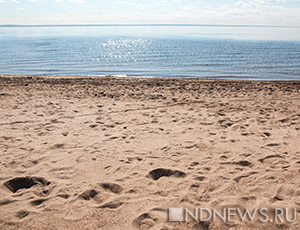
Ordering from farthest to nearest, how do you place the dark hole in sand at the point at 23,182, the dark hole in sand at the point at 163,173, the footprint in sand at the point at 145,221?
the dark hole in sand at the point at 163,173 → the dark hole in sand at the point at 23,182 → the footprint in sand at the point at 145,221

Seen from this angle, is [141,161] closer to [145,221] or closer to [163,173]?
[163,173]

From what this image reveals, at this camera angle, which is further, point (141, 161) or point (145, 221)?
point (141, 161)

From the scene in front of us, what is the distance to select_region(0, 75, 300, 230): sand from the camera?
325 cm

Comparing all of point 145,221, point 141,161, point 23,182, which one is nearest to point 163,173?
point 141,161

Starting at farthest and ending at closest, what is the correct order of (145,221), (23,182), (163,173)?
(163,173) < (23,182) < (145,221)

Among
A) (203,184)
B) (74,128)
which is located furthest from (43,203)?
(74,128)

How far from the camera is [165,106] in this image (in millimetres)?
8281

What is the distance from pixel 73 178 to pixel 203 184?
2.16 metres

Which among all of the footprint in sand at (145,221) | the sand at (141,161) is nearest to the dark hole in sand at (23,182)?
the sand at (141,161)

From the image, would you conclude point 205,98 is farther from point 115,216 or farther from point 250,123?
point 115,216

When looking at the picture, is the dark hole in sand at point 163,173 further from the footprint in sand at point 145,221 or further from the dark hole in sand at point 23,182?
the dark hole in sand at point 23,182

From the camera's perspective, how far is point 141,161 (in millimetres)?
4586

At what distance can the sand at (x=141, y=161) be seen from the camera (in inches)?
128

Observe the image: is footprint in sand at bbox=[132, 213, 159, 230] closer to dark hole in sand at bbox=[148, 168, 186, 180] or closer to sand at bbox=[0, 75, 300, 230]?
sand at bbox=[0, 75, 300, 230]
